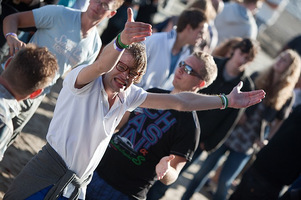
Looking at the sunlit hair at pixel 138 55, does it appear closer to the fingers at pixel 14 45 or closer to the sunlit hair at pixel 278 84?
the fingers at pixel 14 45

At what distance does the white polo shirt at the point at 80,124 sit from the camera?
216 cm

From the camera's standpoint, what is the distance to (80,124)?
86.2 inches

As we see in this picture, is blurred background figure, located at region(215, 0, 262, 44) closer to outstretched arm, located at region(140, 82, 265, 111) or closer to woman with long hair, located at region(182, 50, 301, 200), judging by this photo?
woman with long hair, located at region(182, 50, 301, 200)

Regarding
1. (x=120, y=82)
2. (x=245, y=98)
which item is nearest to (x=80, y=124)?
(x=120, y=82)

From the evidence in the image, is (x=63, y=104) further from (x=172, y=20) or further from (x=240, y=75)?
(x=172, y=20)

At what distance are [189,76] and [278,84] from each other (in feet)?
5.80

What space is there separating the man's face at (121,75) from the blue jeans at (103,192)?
2.53 feet

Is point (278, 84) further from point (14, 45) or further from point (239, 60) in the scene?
point (14, 45)

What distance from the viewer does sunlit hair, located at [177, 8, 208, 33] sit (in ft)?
12.7

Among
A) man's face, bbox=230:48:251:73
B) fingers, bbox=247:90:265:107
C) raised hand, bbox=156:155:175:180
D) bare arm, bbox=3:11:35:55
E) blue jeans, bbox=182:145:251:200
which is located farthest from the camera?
blue jeans, bbox=182:145:251:200

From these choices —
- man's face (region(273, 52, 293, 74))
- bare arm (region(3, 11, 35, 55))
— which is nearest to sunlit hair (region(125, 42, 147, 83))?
bare arm (region(3, 11, 35, 55))

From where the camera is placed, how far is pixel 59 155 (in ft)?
7.27

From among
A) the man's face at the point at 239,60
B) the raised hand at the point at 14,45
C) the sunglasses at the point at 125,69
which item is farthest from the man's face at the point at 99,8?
the man's face at the point at 239,60

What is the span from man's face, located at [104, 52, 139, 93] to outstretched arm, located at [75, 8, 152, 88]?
0.16 m
